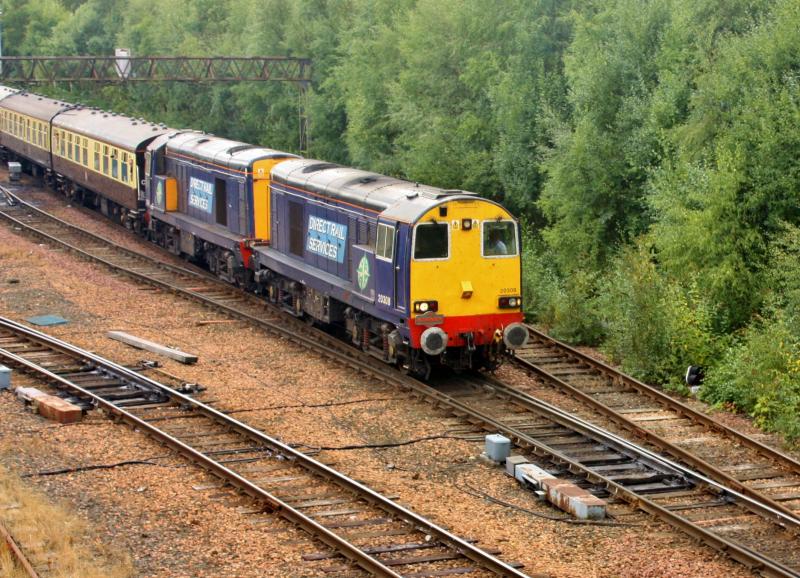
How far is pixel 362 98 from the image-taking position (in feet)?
155

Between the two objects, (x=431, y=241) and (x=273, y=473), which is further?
(x=431, y=241)

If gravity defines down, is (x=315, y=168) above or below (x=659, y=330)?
above

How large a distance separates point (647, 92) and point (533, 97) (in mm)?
6490

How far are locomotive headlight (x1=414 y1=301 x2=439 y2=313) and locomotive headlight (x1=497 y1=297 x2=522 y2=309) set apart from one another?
3.96 feet

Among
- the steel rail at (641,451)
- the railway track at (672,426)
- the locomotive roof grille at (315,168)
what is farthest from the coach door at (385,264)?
the locomotive roof grille at (315,168)

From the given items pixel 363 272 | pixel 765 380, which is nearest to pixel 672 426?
pixel 765 380

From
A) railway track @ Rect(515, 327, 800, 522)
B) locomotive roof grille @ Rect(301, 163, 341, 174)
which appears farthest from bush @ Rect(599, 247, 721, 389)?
locomotive roof grille @ Rect(301, 163, 341, 174)

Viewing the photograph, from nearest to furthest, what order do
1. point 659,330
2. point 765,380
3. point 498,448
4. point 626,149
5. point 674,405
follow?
point 498,448, point 765,380, point 674,405, point 659,330, point 626,149

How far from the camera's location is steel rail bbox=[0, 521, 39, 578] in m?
11.8

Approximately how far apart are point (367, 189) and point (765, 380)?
7.89 m

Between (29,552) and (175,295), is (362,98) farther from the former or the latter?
(29,552)

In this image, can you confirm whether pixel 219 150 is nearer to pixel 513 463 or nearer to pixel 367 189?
pixel 367 189

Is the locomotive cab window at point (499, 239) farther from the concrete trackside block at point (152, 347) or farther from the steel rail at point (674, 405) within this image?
the concrete trackside block at point (152, 347)

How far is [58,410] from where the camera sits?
17.6 meters
